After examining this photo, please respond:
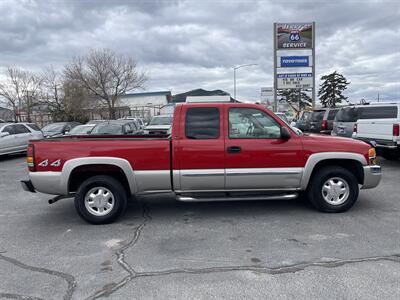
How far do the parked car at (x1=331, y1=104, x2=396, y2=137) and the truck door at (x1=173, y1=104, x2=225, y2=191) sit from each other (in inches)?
327

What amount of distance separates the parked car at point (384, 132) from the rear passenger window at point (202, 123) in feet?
20.1

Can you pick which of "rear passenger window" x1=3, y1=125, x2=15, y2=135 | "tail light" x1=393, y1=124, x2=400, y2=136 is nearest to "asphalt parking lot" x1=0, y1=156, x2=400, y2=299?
"tail light" x1=393, y1=124, x2=400, y2=136

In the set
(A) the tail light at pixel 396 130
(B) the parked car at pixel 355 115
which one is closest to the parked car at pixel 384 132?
(A) the tail light at pixel 396 130

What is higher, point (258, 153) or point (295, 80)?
point (295, 80)

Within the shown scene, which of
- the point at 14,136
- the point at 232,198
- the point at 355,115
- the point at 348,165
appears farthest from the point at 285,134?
the point at 14,136

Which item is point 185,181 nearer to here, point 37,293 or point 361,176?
point 37,293

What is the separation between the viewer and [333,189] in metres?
5.32

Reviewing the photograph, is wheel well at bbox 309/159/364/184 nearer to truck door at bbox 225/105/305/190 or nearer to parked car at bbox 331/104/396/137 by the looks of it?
truck door at bbox 225/105/305/190

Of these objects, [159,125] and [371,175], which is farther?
[159,125]

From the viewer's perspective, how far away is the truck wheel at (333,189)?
5.29 m

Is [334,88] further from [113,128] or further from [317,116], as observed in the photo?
[113,128]

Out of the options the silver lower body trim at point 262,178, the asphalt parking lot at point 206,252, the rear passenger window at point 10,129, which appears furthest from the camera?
the rear passenger window at point 10,129

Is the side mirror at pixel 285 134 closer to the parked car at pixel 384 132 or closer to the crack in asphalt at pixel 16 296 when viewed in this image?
the crack in asphalt at pixel 16 296

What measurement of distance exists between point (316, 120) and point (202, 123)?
14.0 metres
